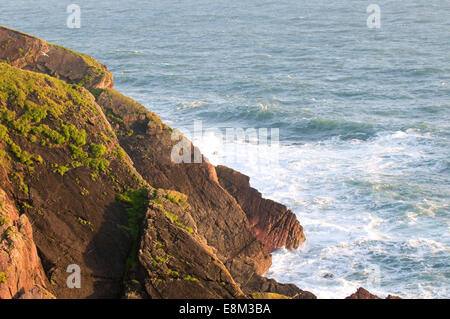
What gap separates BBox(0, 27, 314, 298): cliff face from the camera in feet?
48.2

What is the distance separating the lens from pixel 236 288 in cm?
1523

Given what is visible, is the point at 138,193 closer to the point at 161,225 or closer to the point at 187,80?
the point at 161,225

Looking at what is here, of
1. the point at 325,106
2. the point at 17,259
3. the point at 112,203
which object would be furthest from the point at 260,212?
the point at 325,106

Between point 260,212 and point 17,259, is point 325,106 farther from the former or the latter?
point 17,259

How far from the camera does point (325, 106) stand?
4678 cm

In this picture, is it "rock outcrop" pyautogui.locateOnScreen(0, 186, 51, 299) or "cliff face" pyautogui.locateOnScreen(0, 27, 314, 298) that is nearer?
"rock outcrop" pyautogui.locateOnScreen(0, 186, 51, 299)

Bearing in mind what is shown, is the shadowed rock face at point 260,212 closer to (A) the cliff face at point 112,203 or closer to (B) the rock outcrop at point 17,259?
(A) the cliff face at point 112,203

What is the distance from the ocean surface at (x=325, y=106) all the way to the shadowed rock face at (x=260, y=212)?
2.84 ft

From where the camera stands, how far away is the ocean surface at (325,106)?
23859 mm

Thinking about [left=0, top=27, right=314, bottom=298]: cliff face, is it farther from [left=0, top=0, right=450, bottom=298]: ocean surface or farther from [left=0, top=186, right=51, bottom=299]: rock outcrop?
[left=0, top=0, right=450, bottom=298]: ocean surface

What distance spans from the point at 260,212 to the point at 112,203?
8.48 metres

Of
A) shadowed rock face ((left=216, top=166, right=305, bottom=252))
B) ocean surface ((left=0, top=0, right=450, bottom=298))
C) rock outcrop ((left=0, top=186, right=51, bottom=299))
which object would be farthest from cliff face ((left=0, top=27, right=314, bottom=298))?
ocean surface ((left=0, top=0, right=450, bottom=298))

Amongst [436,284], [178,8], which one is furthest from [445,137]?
[178,8]

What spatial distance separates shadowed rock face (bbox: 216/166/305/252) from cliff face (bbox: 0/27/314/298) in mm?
774
